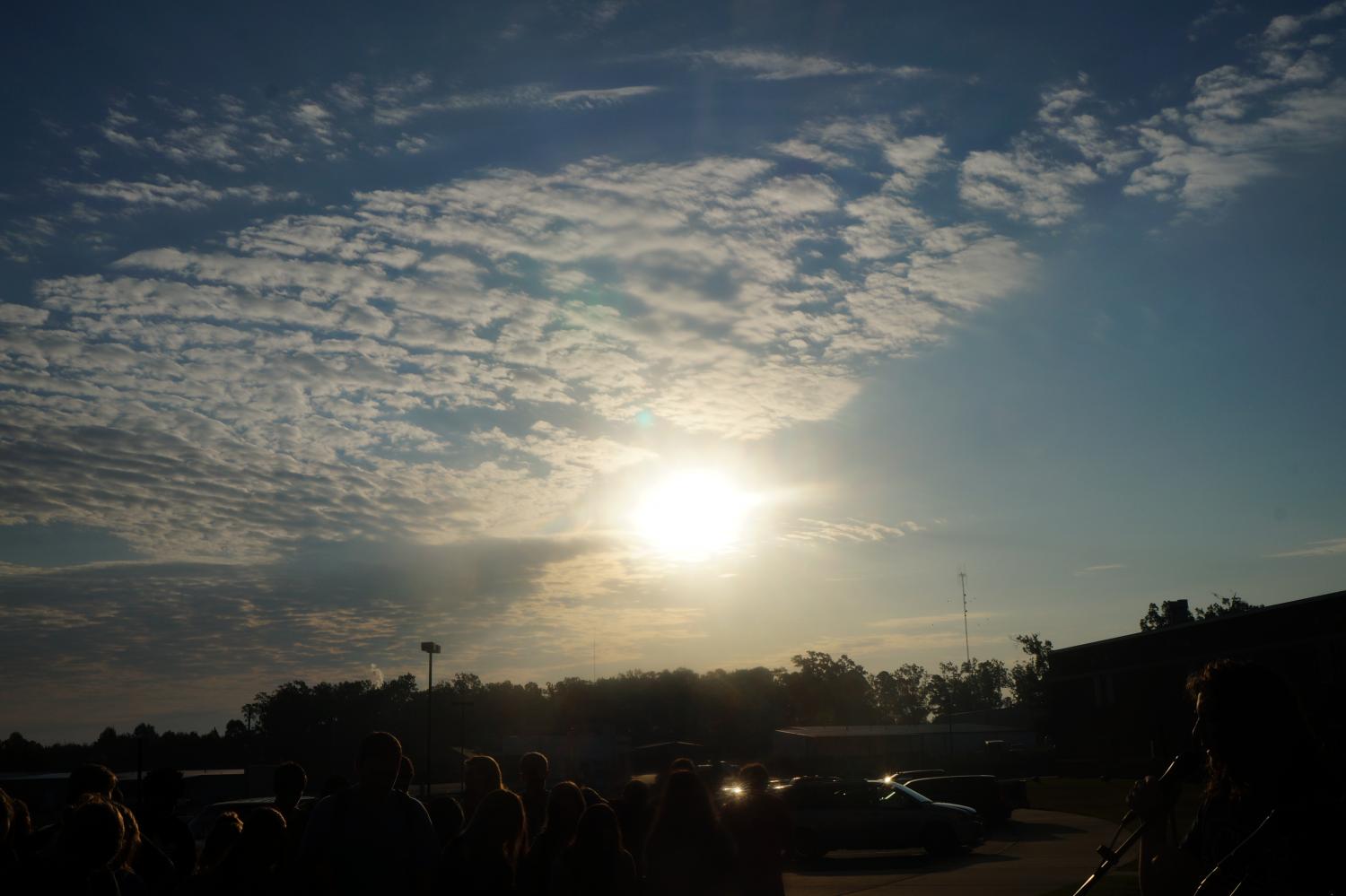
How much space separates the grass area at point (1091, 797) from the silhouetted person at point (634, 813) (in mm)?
20232

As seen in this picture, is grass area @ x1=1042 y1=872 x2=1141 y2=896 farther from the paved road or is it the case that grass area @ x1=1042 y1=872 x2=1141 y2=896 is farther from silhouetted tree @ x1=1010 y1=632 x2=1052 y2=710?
silhouetted tree @ x1=1010 y1=632 x2=1052 y2=710

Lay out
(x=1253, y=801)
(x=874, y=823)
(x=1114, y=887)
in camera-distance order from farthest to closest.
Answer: (x=874, y=823) → (x=1114, y=887) → (x=1253, y=801)

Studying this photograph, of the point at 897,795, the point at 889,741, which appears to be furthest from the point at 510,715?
the point at 897,795

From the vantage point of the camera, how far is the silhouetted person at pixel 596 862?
6074 mm

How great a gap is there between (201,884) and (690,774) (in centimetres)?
283

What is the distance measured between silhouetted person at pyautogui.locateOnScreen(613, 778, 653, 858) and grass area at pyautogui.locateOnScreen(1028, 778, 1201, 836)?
797 inches

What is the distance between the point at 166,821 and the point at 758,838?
12.7 feet

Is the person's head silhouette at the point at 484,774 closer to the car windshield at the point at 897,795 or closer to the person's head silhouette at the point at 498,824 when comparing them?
the person's head silhouette at the point at 498,824

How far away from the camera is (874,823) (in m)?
23.5

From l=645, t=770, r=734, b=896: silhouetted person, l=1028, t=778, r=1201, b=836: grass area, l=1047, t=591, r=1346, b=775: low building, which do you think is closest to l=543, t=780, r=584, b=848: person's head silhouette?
l=645, t=770, r=734, b=896: silhouetted person

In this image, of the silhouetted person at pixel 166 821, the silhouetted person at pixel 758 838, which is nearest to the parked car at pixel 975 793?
the silhouetted person at pixel 758 838

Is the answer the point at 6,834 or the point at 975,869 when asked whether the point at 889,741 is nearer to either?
the point at 975,869

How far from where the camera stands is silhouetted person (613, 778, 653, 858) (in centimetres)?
830

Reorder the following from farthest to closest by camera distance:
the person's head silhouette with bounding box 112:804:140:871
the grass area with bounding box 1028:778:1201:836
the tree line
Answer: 1. the tree line
2. the grass area with bounding box 1028:778:1201:836
3. the person's head silhouette with bounding box 112:804:140:871
